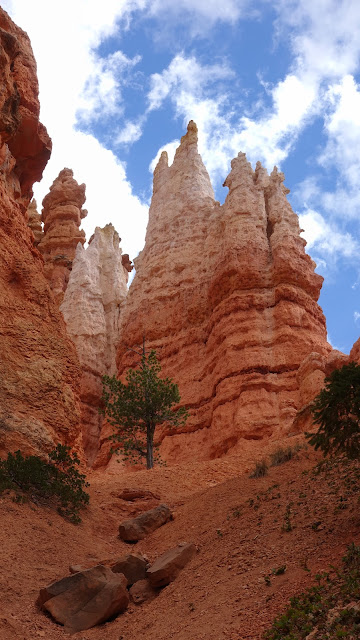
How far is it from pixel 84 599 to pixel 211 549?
8.59 ft

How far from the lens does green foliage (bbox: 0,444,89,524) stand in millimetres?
14055

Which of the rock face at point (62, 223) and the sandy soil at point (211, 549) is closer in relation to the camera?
the sandy soil at point (211, 549)

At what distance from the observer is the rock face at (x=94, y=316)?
41375 mm

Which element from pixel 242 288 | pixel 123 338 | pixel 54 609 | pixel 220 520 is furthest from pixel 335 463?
pixel 123 338

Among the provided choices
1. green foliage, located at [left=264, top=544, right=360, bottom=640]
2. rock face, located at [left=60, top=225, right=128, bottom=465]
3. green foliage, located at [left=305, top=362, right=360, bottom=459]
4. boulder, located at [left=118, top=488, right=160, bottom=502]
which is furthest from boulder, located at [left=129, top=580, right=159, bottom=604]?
rock face, located at [left=60, top=225, right=128, bottom=465]

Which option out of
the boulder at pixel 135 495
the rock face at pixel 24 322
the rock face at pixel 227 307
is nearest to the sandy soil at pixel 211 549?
the boulder at pixel 135 495

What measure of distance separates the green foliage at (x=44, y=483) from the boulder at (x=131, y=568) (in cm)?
392

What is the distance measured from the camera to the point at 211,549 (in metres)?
10.9

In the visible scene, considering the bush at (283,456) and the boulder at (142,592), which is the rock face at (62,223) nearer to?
the bush at (283,456)

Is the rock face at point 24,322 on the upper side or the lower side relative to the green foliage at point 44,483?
upper

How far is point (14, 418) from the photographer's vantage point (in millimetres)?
16016

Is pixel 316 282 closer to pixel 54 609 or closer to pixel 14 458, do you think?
pixel 14 458

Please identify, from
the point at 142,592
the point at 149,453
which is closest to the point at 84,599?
the point at 142,592

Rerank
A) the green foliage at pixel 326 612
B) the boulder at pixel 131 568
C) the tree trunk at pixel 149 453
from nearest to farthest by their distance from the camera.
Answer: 1. the green foliage at pixel 326 612
2. the boulder at pixel 131 568
3. the tree trunk at pixel 149 453
